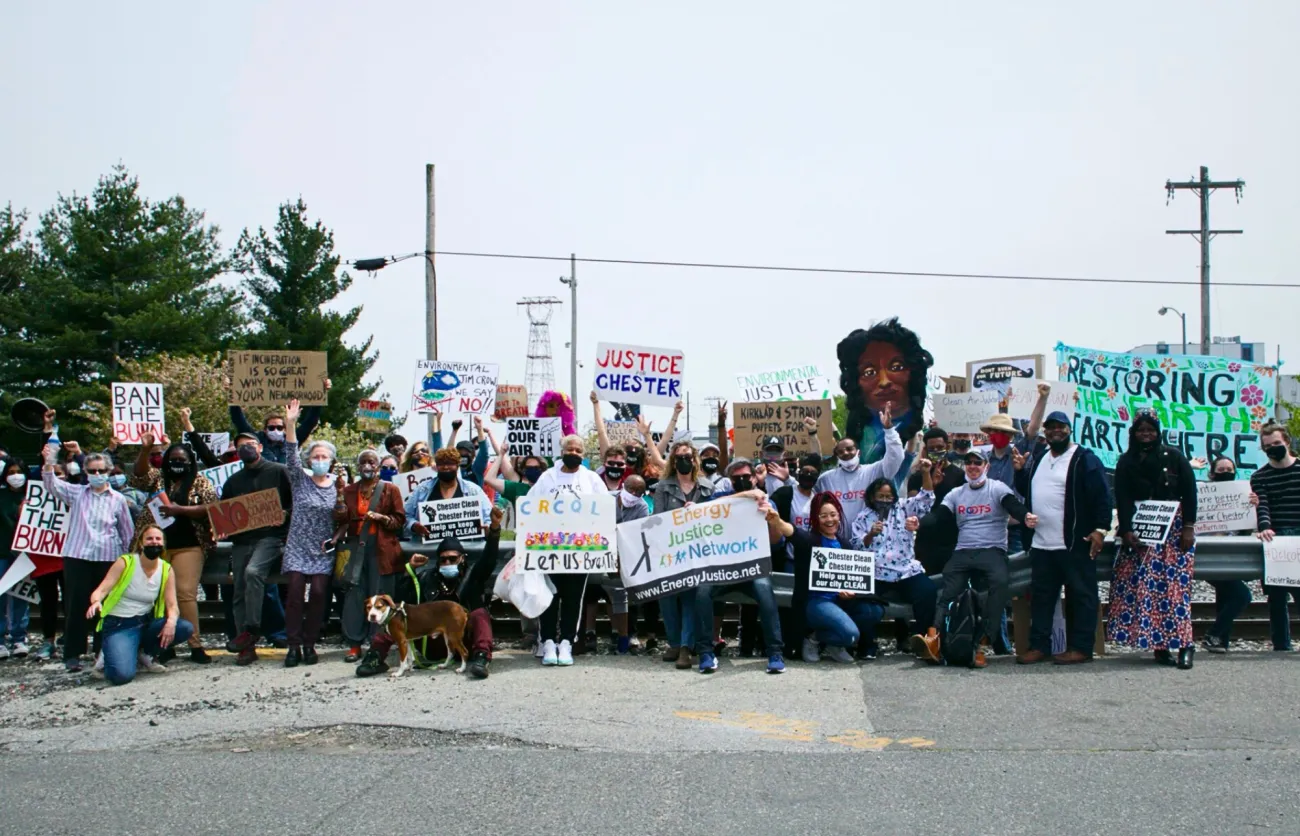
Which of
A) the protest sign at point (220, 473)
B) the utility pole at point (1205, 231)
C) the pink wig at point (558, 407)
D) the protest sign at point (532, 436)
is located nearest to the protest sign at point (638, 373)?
the pink wig at point (558, 407)

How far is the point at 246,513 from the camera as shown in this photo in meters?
10.7

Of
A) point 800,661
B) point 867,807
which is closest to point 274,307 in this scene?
point 800,661

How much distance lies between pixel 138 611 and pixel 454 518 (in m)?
2.65

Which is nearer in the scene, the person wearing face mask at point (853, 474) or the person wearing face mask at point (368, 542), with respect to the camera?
the person wearing face mask at point (368, 542)

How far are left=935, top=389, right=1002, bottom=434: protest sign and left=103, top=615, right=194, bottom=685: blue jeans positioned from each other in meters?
8.22

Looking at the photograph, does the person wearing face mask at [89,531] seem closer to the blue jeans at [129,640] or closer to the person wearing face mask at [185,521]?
the person wearing face mask at [185,521]

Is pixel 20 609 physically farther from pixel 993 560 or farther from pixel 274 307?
pixel 274 307

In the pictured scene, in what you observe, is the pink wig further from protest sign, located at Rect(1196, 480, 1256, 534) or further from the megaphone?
protest sign, located at Rect(1196, 480, 1256, 534)

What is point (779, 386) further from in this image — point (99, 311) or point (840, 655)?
point (99, 311)

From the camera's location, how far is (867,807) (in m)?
6.02

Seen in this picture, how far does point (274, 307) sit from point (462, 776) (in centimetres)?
4443

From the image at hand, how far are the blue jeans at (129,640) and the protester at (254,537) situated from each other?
598mm

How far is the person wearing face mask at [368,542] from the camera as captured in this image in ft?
34.3

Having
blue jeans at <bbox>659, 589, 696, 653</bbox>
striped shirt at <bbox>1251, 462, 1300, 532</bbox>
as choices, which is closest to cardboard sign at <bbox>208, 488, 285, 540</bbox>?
blue jeans at <bbox>659, 589, 696, 653</bbox>
